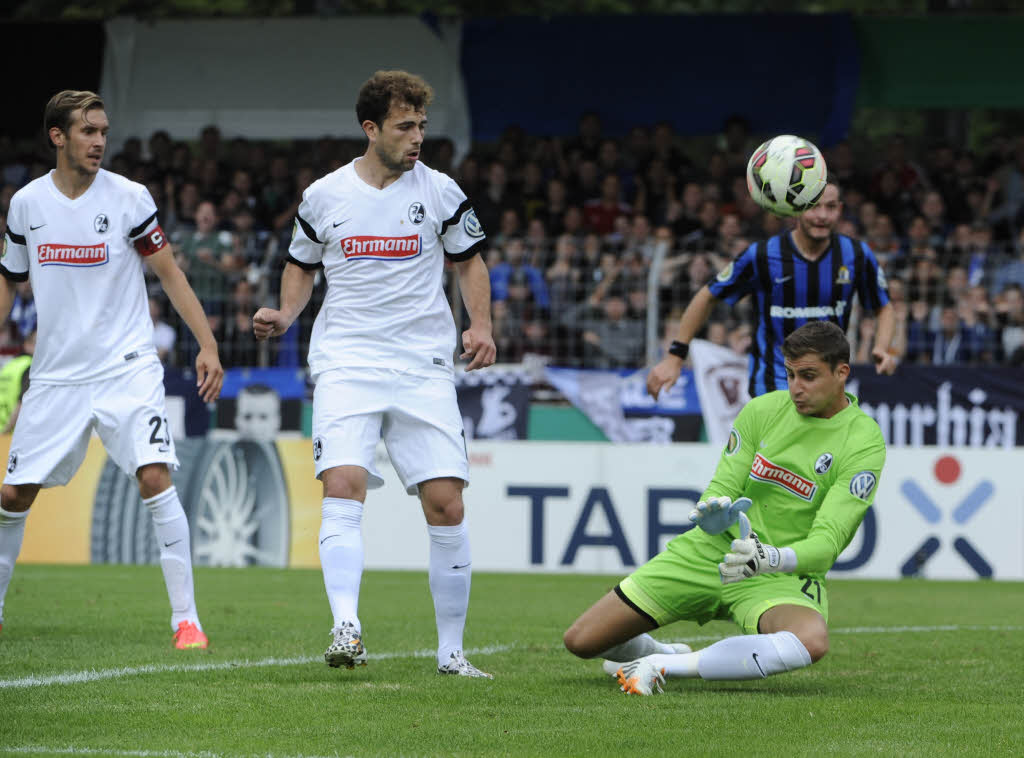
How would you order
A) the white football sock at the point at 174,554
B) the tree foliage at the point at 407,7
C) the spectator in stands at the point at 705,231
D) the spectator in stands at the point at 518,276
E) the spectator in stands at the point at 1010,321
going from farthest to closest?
the tree foliage at the point at 407,7, the spectator in stands at the point at 705,231, the spectator in stands at the point at 518,276, the spectator in stands at the point at 1010,321, the white football sock at the point at 174,554

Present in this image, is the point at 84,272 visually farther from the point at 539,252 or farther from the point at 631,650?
the point at 539,252

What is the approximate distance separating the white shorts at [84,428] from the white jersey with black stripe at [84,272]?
0.22ft

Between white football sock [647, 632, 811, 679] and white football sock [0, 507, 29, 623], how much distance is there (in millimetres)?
2937

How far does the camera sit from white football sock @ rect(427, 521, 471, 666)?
20.2 feet

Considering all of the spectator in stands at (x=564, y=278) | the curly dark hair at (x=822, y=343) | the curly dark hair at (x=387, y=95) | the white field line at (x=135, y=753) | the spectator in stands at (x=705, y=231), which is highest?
the spectator in stands at (x=705, y=231)

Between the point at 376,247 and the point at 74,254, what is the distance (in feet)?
5.09

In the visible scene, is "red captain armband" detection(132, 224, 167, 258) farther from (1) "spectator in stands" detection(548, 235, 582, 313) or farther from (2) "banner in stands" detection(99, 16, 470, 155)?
(2) "banner in stands" detection(99, 16, 470, 155)

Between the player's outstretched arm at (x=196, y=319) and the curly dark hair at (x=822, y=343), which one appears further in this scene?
the player's outstretched arm at (x=196, y=319)

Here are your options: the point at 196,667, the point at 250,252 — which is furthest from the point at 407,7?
the point at 196,667

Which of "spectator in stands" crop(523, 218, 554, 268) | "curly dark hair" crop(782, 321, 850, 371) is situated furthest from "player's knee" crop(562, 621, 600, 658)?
"spectator in stands" crop(523, 218, 554, 268)

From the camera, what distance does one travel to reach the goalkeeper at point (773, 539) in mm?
5711

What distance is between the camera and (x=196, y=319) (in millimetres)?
6949

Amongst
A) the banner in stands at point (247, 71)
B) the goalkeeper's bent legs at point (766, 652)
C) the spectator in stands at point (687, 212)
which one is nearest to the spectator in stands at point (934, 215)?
the spectator in stands at point (687, 212)

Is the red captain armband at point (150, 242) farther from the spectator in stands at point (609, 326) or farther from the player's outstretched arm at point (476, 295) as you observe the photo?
the spectator in stands at point (609, 326)
